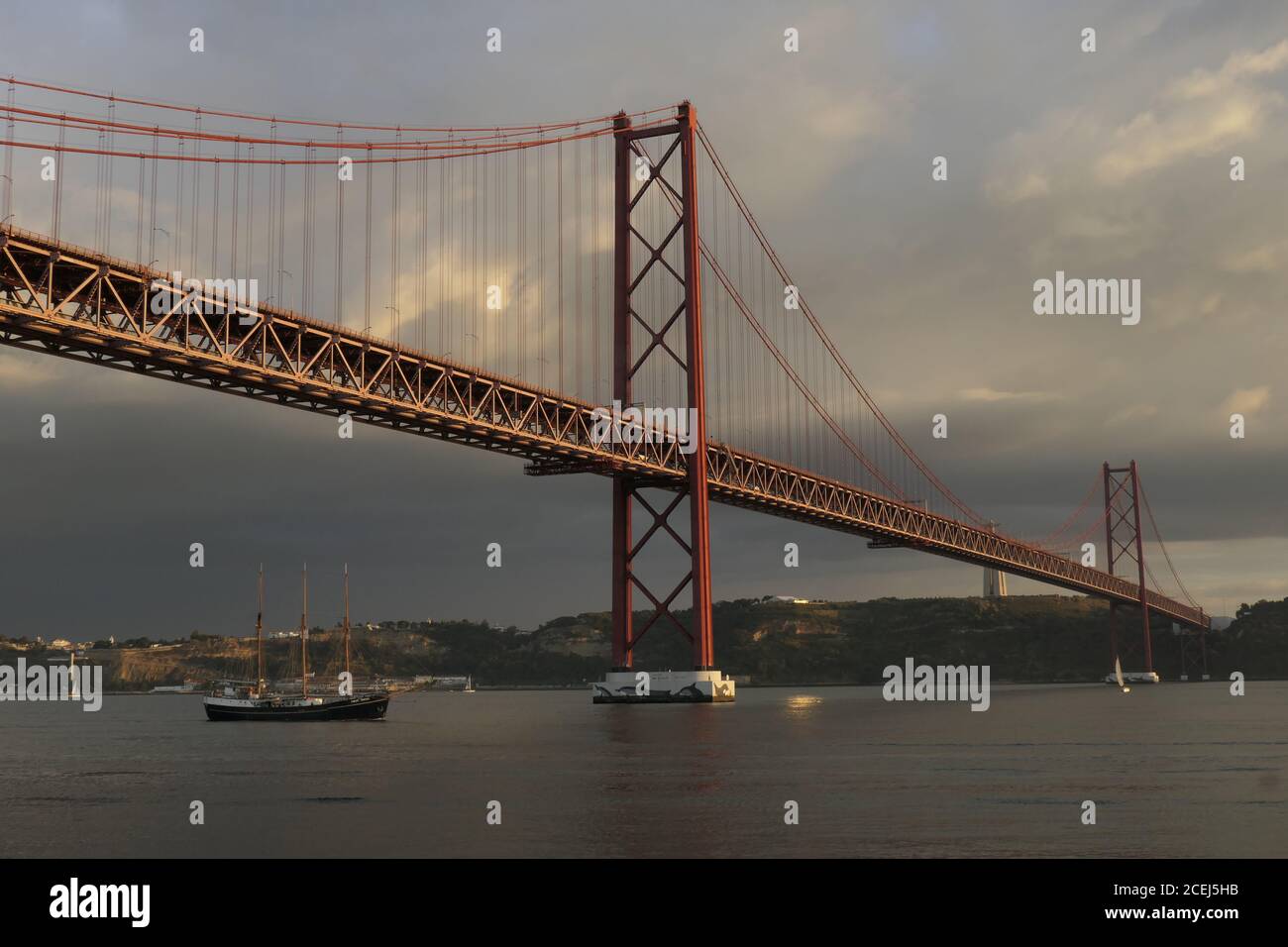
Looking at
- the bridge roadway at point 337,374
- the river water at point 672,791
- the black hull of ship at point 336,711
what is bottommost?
the black hull of ship at point 336,711

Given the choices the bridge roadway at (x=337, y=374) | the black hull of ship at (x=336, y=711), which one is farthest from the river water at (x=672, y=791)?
the black hull of ship at (x=336, y=711)

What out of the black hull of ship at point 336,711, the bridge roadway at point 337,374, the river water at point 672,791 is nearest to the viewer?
the river water at point 672,791

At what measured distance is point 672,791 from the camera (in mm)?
34500

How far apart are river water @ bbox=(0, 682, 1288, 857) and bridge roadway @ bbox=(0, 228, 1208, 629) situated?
44.5 ft

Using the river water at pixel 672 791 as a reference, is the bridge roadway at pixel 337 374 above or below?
above

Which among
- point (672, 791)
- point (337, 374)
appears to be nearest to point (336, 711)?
point (337, 374)

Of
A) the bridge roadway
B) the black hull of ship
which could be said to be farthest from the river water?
Answer: the black hull of ship

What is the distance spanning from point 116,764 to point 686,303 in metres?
38.5

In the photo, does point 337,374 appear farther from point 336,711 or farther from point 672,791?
point 336,711

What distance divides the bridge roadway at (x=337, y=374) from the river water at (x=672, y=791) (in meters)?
13.6

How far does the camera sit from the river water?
26.0m

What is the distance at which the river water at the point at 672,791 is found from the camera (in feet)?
85.2

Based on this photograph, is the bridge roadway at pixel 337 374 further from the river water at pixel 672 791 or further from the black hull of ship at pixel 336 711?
the black hull of ship at pixel 336 711
